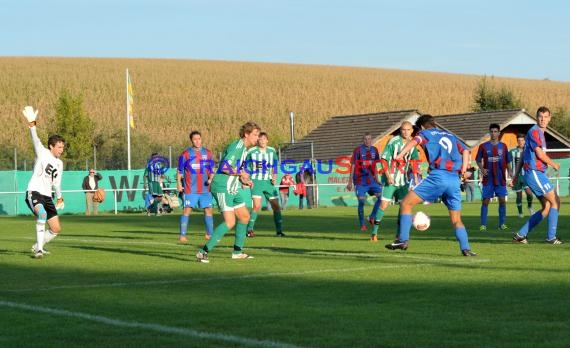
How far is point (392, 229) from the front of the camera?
23672mm

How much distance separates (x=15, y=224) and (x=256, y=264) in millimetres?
17546

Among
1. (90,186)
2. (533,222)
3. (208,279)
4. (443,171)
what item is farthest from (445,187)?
(90,186)

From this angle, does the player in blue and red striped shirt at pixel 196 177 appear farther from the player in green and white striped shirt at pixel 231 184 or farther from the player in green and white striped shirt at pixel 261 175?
the player in green and white striped shirt at pixel 231 184

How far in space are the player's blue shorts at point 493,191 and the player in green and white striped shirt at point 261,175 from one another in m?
4.39

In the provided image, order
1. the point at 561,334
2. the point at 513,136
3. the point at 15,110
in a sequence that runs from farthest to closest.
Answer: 1. the point at 15,110
2. the point at 513,136
3. the point at 561,334

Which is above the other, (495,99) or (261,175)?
(495,99)

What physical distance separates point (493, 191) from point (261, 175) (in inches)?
193

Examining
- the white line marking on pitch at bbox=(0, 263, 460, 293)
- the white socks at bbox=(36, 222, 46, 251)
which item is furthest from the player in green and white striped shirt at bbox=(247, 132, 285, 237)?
the white line marking on pitch at bbox=(0, 263, 460, 293)

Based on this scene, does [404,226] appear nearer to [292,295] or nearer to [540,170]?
[540,170]

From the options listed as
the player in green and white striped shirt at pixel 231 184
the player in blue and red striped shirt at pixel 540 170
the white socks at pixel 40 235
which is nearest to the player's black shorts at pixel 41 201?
the white socks at pixel 40 235

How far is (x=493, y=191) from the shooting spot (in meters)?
23.1

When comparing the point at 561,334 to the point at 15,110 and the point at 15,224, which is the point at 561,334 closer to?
the point at 15,224

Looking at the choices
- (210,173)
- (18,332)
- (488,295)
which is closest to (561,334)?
(488,295)

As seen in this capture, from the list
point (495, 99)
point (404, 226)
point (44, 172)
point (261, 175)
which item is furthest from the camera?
point (495, 99)
